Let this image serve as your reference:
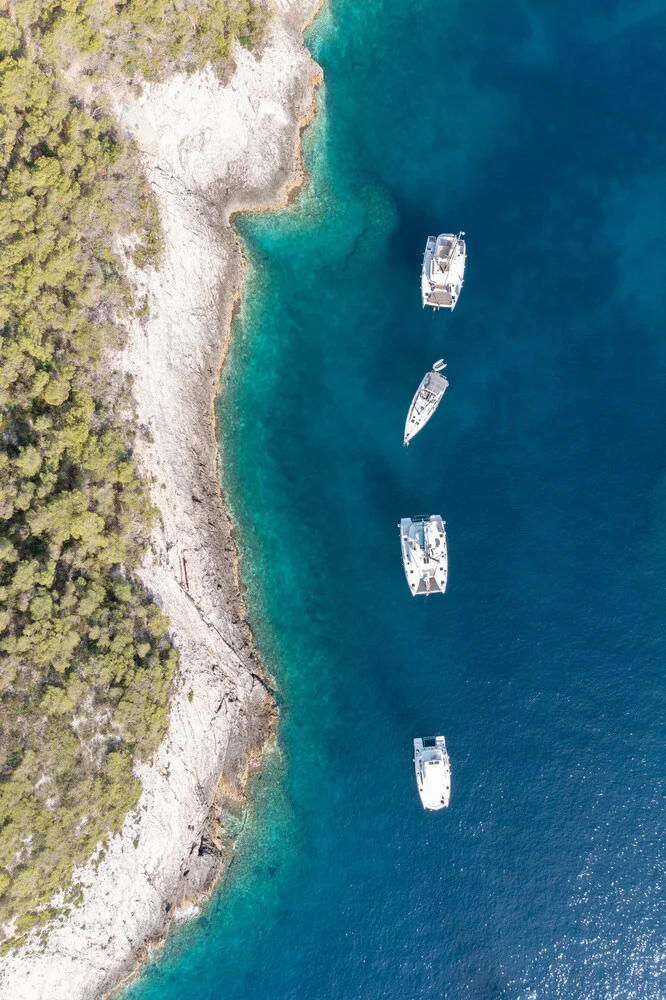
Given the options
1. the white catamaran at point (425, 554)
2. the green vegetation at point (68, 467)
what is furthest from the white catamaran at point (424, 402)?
the green vegetation at point (68, 467)

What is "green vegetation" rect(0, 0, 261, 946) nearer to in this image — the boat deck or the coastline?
the coastline

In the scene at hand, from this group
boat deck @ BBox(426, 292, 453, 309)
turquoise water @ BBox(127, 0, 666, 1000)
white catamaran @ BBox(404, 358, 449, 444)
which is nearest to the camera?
turquoise water @ BBox(127, 0, 666, 1000)

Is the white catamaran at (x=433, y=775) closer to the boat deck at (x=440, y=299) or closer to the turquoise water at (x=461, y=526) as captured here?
the turquoise water at (x=461, y=526)

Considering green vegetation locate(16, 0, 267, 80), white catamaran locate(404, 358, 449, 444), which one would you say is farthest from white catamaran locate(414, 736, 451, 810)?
green vegetation locate(16, 0, 267, 80)

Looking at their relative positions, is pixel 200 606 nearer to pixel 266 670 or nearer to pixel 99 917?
pixel 266 670

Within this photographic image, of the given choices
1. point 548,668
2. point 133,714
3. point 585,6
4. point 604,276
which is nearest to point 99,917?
point 133,714

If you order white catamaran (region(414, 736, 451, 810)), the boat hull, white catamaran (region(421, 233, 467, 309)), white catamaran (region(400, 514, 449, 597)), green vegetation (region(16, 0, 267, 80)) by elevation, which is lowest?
white catamaran (region(414, 736, 451, 810))
